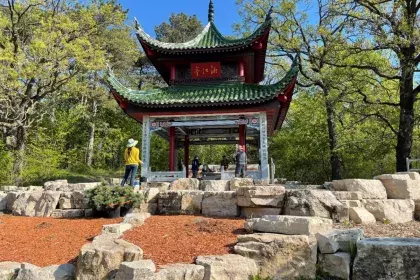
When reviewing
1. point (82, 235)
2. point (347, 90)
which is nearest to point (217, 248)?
point (82, 235)

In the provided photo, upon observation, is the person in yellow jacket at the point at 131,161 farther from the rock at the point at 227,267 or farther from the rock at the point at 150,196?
the rock at the point at 227,267

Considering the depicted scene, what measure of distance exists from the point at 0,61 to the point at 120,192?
42.3 feet

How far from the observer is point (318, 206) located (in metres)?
6.22

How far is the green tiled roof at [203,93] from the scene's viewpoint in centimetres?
1284

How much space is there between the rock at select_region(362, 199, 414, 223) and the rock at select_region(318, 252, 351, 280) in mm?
2839

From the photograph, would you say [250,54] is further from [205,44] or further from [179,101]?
[179,101]

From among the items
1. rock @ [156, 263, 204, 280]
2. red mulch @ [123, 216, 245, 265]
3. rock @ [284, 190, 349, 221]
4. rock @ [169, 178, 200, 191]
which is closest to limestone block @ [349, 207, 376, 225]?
rock @ [284, 190, 349, 221]

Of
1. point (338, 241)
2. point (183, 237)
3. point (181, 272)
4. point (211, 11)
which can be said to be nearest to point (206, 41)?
point (211, 11)

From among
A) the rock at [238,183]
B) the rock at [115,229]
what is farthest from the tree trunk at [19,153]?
the rock at [115,229]

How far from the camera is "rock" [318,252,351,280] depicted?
428 centimetres

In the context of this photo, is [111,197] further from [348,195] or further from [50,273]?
[348,195]

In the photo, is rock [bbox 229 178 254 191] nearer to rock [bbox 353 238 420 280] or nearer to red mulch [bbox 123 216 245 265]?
red mulch [bbox 123 216 245 265]

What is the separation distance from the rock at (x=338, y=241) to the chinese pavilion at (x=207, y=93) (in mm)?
7477

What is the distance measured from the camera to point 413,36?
1201 cm
